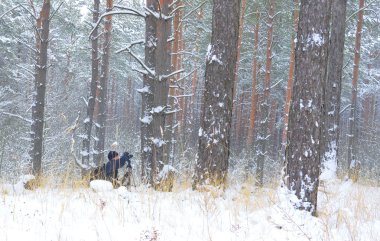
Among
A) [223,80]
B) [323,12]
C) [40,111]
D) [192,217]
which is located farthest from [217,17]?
[40,111]

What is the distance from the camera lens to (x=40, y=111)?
9.23 meters

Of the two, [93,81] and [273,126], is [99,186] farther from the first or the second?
[273,126]

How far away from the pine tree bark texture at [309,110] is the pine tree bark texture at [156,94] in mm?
2326

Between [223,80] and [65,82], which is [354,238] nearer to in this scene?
[223,80]

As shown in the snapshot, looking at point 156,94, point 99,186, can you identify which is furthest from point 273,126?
point 99,186

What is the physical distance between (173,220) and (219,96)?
87.1 inches

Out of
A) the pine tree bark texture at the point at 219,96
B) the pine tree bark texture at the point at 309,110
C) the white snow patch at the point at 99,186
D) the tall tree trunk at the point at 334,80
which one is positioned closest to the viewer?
the pine tree bark texture at the point at 309,110

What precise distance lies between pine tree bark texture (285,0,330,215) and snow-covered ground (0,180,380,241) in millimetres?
208

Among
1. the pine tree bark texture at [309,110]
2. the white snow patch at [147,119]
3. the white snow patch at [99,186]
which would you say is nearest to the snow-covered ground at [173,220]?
the white snow patch at [99,186]

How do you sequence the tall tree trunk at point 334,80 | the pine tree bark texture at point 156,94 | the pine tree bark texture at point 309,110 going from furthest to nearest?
the tall tree trunk at point 334,80 < the pine tree bark texture at point 156,94 < the pine tree bark texture at point 309,110

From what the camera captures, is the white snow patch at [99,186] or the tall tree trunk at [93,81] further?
the tall tree trunk at [93,81]

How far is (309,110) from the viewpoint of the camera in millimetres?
3918

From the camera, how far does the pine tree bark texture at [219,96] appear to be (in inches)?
206

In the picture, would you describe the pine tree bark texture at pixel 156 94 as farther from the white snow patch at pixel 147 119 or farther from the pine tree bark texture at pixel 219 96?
the pine tree bark texture at pixel 219 96
